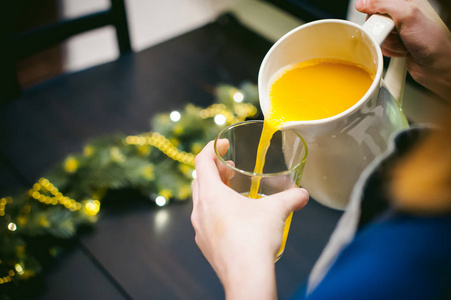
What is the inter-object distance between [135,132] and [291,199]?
2.76ft

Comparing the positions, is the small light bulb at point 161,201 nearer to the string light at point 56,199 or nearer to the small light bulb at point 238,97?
the string light at point 56,199

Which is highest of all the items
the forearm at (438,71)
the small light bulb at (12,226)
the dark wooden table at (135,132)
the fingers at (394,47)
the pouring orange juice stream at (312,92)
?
the pouring orange juice stream at (312,92)

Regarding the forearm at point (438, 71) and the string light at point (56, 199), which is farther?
the string light at point (56, 199)

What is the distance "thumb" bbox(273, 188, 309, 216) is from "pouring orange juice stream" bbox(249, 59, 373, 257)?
0.21 ft

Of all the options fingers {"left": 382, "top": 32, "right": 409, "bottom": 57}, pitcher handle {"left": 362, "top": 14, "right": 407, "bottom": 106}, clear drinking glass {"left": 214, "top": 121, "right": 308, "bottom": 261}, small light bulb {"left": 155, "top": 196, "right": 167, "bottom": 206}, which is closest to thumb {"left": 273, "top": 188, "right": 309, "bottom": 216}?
clear drinking glass {"left": 214, "top": 121, "right": 308, "bottom": 261}

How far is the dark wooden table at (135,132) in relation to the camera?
2.93 feet

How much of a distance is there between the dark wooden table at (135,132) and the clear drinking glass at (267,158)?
0.30 m

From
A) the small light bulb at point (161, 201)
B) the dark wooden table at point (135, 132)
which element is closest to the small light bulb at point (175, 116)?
the dark wooden table at point (135, 132)

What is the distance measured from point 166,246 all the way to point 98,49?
1704 millimetres

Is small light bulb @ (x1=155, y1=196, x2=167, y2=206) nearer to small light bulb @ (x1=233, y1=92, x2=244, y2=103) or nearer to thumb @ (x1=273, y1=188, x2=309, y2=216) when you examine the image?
small light bulb @ (x1=233, y1=92, x2=244, y2=103)

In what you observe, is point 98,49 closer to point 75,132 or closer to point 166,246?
point 75,132

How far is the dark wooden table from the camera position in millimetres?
892

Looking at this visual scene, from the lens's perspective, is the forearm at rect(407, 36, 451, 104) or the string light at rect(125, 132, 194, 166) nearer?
the forearm at rect(407, 36, 451, 104)

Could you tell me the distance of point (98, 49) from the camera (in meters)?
2.38
